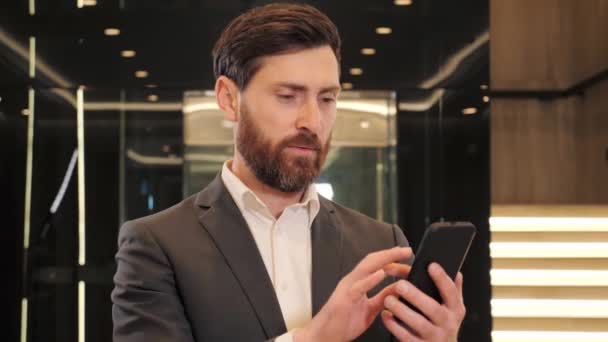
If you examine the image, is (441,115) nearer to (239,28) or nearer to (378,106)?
(378,106)

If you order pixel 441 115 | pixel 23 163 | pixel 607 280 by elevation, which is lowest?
pixel 607 280

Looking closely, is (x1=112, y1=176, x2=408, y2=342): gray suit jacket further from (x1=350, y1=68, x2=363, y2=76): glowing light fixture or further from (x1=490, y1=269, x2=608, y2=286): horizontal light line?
(x1=490, y1=269, x2=608, y2=286): horizontal light line

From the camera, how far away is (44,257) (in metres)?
4.76

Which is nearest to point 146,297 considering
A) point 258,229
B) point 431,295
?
point 258,229

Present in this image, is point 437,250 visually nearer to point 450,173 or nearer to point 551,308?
point 450,173

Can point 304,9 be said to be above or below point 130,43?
below

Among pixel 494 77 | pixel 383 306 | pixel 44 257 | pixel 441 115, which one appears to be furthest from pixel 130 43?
pixel 383 306

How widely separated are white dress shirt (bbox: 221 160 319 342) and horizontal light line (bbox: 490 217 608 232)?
4127mm

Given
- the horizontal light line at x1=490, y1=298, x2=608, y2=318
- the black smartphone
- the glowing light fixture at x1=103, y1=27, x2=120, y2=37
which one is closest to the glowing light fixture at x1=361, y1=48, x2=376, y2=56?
the glowing light fixture at x1=103, y1=27, x2=120, y2=37

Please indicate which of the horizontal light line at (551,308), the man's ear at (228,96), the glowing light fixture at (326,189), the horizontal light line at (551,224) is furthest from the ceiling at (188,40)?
the man's ear at (228,96)

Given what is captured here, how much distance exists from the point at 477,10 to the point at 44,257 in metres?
3.17

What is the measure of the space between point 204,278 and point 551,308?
4.36 meters

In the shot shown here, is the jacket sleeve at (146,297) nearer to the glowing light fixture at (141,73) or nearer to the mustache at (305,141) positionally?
the mustache at (305,141)

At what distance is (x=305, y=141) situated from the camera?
1422 mm
